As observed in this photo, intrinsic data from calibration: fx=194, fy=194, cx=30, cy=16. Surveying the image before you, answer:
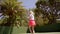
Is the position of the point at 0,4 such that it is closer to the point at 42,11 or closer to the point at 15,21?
the point at 15,21

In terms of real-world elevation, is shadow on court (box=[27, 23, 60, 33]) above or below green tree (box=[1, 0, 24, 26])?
below

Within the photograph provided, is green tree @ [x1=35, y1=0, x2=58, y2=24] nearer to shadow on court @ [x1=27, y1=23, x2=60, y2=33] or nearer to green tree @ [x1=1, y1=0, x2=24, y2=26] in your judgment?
shadow on court @ [x1=27, y1=23, x2=60, y2=33]

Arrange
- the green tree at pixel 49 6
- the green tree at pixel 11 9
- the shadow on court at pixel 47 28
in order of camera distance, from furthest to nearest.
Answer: the green tree at pixel 49 6 → the shadow on court at pixel 47 28 → the green tree at pixel 11 9

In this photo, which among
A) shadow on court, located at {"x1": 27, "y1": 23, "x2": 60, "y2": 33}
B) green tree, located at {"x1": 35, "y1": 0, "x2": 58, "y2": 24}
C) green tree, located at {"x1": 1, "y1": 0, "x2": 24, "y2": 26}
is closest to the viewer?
green tree, located at {"x1": 1, "y1": 0, "x2": 24, "y2": 26}

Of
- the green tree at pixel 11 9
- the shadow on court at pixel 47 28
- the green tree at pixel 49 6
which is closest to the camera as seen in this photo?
the green tree at pixel 11 9

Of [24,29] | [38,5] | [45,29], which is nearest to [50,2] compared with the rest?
[38,5]

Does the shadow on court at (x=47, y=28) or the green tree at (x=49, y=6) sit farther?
the green tree at (x=49, y=6)

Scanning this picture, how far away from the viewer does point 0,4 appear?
11461 mm

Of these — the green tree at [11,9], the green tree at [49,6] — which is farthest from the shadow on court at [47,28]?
the green tree at [49,6]

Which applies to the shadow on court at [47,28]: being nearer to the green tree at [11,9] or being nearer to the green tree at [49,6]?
the green tree at [11,9]

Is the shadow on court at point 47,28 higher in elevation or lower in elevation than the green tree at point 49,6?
lower

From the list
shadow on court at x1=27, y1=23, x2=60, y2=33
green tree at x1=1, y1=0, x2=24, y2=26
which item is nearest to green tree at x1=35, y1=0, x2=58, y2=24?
shadow on court at x1=27, y1=23, x2=60, y2=33

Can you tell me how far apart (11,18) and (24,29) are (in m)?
1.43

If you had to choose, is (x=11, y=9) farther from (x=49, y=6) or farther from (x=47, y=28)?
(x=49, y=6)
